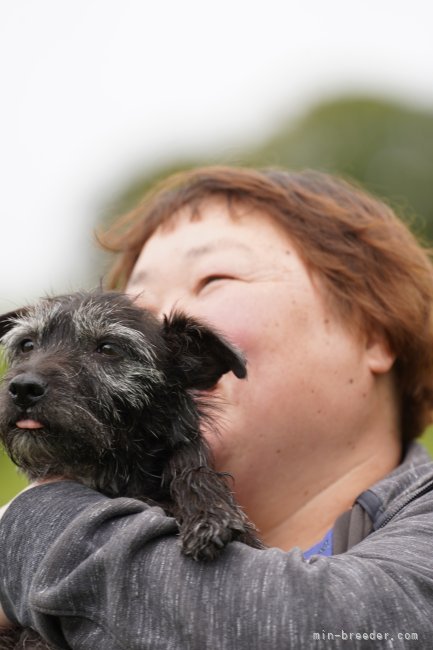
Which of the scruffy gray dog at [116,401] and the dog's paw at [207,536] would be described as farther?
the scruffy gray dog at [116,401]

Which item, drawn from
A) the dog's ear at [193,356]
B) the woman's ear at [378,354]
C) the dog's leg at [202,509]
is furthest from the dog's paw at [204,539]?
the woman's ear at [378,354]

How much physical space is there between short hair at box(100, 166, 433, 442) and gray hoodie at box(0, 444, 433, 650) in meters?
1.63

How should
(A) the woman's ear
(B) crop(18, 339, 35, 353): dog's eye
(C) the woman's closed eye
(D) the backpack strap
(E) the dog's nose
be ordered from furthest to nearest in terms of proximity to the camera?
(A) the woman's ear < (C) the woman's closed eye < (B) crop(18, 339, 35, 353): dog's eye < (D) the backpack strap < (E) the dog's nose

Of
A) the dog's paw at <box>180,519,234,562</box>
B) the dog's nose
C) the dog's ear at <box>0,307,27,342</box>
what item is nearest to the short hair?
the dog's ear at <box>0,307,27,342</box>

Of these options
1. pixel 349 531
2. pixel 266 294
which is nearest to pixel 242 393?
pixel 266 294

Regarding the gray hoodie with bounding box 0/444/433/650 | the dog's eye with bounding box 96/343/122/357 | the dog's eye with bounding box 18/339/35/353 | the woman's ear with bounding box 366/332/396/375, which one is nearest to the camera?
the gray hoodie with bounding box 0/444/433/650

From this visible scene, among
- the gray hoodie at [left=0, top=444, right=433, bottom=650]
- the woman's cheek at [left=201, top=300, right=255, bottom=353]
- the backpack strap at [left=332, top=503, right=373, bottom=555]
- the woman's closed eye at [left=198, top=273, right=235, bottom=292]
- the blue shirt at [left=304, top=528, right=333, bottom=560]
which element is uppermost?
the woman's closed eye at [left=198, top=273, right=235, bottom=292]

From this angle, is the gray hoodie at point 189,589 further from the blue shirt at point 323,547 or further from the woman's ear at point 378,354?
the woman's ear at point 378,354

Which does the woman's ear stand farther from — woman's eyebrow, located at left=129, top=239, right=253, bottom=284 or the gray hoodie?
the gray hoodie

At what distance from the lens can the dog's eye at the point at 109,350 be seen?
11.9ft

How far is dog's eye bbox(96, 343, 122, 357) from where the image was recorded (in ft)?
11.9

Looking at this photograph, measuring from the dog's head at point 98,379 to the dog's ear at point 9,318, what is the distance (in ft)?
0.05

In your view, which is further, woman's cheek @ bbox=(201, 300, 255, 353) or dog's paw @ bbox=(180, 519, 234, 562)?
woman's cheek @ bbox=(201, 300, 255, 353)

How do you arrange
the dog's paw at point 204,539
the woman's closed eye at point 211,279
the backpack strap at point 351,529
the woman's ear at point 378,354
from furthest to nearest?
the woman's ear at point 378,354 → the woman's closed eye at point 211,279 → the backpack strap at point 351,529 → the dog's paw at point 204,539
